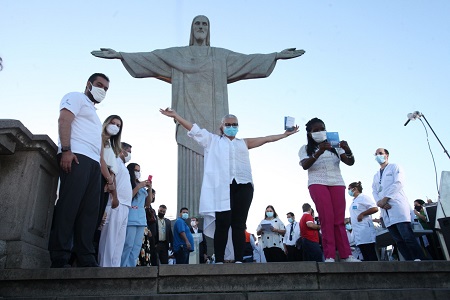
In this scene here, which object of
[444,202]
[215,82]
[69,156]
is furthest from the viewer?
[215,82]

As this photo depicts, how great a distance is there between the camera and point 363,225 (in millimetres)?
7098

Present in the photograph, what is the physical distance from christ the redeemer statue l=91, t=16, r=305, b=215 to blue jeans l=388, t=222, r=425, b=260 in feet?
20.1

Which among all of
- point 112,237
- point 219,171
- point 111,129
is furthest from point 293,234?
point 111,129

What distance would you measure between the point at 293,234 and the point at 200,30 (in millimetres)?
6968

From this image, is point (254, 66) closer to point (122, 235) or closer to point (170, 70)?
point (170, 70)

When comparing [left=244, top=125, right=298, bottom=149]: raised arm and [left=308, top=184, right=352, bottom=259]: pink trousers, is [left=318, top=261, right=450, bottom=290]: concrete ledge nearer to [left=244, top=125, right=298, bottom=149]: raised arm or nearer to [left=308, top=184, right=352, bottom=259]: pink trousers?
[left=308, top=184, right=352, bottom=259]: pink trousers

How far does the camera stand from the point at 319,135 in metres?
5.21

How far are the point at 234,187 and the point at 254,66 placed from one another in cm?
829

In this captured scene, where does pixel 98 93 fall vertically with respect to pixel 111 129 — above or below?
above

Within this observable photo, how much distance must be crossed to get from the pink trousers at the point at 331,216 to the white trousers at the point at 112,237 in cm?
213

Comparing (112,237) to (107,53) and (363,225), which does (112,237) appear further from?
(107,53)

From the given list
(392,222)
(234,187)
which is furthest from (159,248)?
(392,222)

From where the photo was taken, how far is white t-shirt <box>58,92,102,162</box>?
13.5 ft

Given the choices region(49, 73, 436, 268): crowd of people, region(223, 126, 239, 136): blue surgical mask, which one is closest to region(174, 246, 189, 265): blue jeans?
region(49, 73, 436, 268): crowd of people
